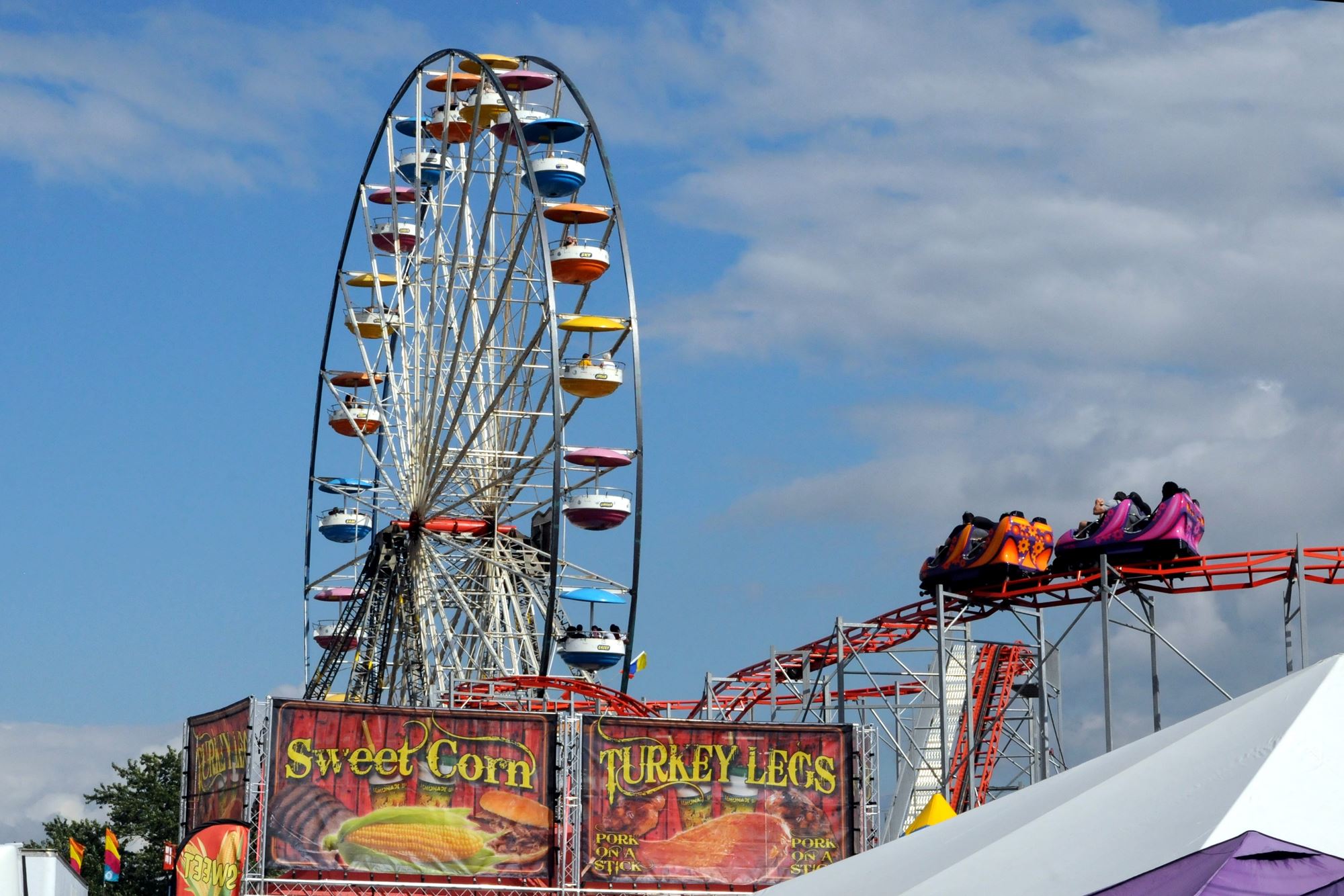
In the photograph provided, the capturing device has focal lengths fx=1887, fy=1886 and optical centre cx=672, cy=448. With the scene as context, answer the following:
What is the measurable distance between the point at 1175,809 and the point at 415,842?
1847 cm

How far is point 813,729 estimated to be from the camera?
2670cm

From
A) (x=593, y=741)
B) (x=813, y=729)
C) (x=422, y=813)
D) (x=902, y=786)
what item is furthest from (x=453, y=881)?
(x=902, y=786)

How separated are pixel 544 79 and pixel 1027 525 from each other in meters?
15.3

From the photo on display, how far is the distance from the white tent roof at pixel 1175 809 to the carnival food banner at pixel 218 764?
17498 mm

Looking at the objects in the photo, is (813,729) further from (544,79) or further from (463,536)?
(544,79)

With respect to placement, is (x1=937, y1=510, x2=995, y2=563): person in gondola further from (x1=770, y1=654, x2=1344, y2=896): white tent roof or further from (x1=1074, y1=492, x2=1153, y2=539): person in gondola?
(x1=770, y1=654, x2=1344, y2=896): white tent roof

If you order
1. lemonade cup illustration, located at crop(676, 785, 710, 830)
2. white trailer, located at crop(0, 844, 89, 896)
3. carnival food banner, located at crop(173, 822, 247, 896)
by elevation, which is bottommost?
white trailer, located at crop(0, 844, 89, 896)

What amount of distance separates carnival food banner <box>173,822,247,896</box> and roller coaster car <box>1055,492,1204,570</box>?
12.9m

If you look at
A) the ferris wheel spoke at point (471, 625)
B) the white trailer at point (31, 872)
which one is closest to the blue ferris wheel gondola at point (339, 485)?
the ferris wheel spoke at point (471, 625)

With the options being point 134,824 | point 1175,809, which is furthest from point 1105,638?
point 134,824

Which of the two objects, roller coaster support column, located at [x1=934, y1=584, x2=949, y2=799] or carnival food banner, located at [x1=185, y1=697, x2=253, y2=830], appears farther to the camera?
roller coaster support column, located at [x1=934, y1=584, x2=949, y2=799]

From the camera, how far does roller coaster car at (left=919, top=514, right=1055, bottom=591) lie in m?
29.0

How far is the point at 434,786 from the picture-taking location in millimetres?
25391

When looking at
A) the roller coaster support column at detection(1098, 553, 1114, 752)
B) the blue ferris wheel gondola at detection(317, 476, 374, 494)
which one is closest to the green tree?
the blue ferris wheel gondola at detection(317, 476, 374, 494)
